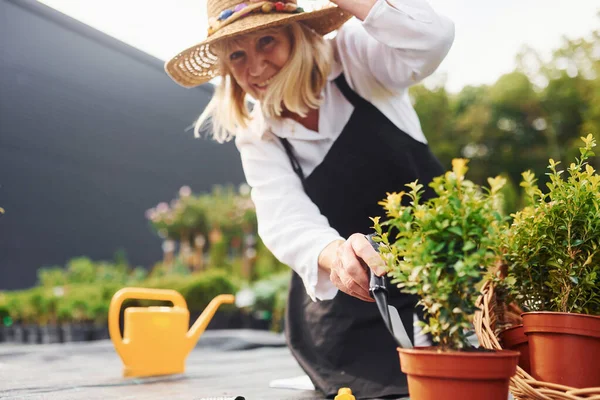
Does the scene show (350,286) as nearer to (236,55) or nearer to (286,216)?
(286,216)

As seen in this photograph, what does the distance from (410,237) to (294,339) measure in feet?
3.78

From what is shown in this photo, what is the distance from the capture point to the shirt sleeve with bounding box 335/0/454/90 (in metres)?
1.22

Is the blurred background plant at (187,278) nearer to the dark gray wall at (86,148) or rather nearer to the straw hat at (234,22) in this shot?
the dark gray wall at (86,148)

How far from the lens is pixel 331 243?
3.84 ft

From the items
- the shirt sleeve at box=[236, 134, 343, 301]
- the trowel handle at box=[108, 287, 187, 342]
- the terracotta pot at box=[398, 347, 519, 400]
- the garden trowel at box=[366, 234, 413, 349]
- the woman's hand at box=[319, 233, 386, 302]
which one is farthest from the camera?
the trowel handle at box=[108, 287, 187, 342]

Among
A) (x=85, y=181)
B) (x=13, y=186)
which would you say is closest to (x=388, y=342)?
(x=13, y=186)

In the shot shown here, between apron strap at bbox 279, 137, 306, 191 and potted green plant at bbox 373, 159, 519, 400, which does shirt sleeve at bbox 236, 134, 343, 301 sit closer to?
apron strap at bbox 279, 137, 306, 191

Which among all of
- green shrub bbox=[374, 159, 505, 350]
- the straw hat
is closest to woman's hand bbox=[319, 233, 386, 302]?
green shrub bbox=[374, 159, 505, 350]

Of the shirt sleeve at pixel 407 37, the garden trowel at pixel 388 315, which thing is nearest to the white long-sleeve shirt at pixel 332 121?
the shirt sleeve at pixel 407 37

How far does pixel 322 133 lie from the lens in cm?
162

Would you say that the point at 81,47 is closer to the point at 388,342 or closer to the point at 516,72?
the point at 388,342

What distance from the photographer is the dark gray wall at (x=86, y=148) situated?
3.61 m

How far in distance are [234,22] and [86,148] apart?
4.29m

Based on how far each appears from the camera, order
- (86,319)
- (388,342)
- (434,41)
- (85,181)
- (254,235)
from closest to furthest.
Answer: (434,41) < (388,342) < (86,319) < (254,235) < (85,181)
